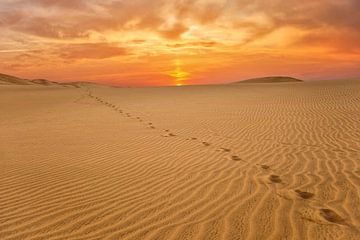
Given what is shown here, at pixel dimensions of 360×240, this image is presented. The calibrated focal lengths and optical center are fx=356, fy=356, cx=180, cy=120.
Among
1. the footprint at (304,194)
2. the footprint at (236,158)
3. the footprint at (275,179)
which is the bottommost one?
the footprint at (236,158)

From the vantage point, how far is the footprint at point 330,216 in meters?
4.02

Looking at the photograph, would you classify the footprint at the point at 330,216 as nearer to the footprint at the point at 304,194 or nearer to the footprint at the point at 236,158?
the footprint at the point at 304,194

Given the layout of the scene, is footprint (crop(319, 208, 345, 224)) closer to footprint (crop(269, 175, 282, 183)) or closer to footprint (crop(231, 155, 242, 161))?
footprint (crop(269, 175, 282, 183))

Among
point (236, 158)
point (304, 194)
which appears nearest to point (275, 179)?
point (304, 194)

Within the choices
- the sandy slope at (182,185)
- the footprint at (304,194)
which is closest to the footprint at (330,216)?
the sandy slope at (182,185)

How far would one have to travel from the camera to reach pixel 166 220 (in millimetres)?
4129

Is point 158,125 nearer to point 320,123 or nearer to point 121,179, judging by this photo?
point 320,123

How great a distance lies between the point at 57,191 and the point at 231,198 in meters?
2.54

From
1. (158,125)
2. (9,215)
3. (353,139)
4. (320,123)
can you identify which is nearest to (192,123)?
(158,125)

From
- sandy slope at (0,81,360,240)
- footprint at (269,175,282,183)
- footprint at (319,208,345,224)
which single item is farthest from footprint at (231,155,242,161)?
footprint at (319,208,345,224)

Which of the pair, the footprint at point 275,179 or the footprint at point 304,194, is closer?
the footprint at point 304,194

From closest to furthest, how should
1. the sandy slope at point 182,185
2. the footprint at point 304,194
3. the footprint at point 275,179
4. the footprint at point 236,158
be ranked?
the sandy slope at point 182,185 → the footprint at point 304,194 → the footprint at point 275,179 → the footprint at point 236,158

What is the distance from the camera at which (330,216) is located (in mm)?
4145

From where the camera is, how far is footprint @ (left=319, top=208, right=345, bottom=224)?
4020 mm
